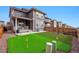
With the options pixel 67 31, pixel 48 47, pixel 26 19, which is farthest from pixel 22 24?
pixel 67 31

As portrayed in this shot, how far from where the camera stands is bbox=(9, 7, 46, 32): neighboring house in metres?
1.87

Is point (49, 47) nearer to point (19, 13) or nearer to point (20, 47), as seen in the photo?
point (20, 47)

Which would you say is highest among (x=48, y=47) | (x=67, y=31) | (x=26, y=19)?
(x=26, y=19)

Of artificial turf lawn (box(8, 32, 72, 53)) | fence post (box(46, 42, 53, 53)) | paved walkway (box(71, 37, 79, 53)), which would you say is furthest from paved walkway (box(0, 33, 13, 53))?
paved walkway (box(71, 37, 79, 53))

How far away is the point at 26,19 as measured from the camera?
6.15 ft

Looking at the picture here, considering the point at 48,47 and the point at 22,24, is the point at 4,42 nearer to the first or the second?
the point at 22,24

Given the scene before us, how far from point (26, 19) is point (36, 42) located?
29cm

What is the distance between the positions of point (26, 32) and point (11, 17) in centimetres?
25

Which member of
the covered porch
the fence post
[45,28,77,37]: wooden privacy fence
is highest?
the covered porch

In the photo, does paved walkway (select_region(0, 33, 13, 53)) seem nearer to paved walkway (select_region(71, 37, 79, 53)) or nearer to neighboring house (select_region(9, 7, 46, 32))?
neighboring house (select_region(9, 7, 46, 32))

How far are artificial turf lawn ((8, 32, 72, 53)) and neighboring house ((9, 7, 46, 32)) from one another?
0.09 metres

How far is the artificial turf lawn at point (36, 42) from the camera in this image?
185 cm
